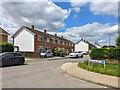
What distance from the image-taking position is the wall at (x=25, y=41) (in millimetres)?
27094

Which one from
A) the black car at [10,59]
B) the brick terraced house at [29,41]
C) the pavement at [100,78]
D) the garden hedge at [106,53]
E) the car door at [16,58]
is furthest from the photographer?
the brick terraced house at [29,41]

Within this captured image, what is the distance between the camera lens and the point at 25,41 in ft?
91.9

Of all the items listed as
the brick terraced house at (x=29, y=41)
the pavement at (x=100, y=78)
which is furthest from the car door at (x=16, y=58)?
the brick terraced house at (x=29, y=41)

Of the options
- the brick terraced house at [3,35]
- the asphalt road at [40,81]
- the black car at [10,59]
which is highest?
the brick terraced house at [3,35]

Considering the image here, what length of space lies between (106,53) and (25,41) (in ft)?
70.4

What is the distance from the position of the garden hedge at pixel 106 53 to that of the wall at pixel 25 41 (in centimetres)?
1708

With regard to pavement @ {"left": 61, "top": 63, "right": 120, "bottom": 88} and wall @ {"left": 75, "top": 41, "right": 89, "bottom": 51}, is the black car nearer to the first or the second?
pavement @ {"left": 61, "top": 63, "right": 120, "bottom": 88}

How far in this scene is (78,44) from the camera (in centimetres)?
6162

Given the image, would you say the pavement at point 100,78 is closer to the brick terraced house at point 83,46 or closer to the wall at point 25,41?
the wall at point 25,41

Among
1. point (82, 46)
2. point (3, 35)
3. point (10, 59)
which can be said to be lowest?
point (10, 59)

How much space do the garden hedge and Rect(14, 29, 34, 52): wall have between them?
17077 mm

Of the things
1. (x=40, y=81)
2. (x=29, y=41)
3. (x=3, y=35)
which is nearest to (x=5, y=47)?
(x=3, y=35)

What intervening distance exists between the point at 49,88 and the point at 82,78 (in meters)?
2.54

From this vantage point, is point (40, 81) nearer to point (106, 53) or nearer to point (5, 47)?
point (106, 53)
